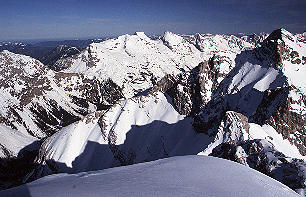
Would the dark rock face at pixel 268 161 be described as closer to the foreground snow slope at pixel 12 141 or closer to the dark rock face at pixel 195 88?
the dark rock face at pixel 195 88

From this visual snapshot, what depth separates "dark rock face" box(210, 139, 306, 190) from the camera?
22.1m

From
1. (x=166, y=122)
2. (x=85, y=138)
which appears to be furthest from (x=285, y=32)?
(x=85, y=138)

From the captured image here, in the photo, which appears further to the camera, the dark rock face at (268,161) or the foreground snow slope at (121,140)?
the foreground snow slope at (121,140)

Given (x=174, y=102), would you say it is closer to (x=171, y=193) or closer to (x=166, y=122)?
(x=166, y=122)

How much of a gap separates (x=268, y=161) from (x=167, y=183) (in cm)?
2087

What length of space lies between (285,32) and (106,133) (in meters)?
107

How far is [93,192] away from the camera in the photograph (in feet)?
34.6

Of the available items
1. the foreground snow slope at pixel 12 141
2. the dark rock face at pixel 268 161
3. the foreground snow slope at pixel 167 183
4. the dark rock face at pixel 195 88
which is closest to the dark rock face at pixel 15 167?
the foreground snow slope at pixel 12 141

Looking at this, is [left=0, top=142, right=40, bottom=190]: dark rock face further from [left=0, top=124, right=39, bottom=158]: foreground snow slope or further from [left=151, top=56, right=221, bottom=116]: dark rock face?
[left=151, top=56, right=221, bottom=116]: dark rock face

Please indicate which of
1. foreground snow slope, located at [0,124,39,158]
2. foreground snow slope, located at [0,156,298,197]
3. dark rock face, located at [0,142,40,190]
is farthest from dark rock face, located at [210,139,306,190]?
foreground snow slope, located at [0,124,39,158]

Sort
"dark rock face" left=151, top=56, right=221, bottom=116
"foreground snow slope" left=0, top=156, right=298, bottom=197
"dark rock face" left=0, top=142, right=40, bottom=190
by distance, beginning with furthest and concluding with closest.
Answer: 1. "dark rock face" left=0, top=142, right=40, bottom=190
2. "dark rock face" left=151, top=56, right=221, bottom=116
3. "foreground snow slope" left=0, top=156, right=298, bottom=197

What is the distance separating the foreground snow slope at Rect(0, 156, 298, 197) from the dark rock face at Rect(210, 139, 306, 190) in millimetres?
11719

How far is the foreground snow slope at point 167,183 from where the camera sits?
1054 cm

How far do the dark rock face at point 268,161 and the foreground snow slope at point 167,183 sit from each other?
38.4 ft
